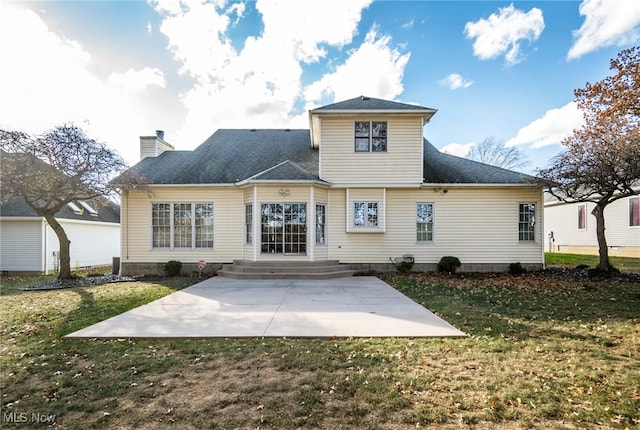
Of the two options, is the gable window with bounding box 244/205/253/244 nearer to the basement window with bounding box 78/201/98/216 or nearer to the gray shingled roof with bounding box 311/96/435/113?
the gray shingled roof with bounding box 311/96/435/113

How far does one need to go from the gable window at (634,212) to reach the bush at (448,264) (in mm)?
14492

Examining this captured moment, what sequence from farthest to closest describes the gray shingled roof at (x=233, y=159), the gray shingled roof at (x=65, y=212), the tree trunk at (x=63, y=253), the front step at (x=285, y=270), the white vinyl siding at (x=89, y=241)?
the white vinyl siding at (x=89, y=241), the gray shingled roof at (x=65, y=212), the gray shingled roof at (x=233, y=159), the tree trunk at (x=63, y=253), the front step at (x=285, y=270)

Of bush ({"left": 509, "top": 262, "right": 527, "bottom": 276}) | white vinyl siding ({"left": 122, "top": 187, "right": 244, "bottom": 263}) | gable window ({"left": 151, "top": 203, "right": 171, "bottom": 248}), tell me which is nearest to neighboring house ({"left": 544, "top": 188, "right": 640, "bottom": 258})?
bush ({"left": 509, "top": 262, "right": 527, "bottom": 276})

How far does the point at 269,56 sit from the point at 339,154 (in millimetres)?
5596

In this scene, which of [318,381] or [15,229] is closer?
[318,381]

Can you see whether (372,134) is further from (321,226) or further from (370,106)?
(321,226)

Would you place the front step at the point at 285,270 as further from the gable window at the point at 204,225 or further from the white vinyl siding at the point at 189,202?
the gable window at the point at 204,225

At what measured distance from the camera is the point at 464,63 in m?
15.0

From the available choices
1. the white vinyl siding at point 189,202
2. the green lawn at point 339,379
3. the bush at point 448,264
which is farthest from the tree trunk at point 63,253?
the bush at point 448,264

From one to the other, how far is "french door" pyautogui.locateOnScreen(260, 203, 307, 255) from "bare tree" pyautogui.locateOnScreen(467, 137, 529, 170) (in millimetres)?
35123

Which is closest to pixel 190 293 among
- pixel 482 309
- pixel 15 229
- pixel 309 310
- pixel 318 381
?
pixel 309 310

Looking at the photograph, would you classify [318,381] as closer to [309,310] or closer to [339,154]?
[309,310]

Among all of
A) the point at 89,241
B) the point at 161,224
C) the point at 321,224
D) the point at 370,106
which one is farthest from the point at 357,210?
the point at 89,241

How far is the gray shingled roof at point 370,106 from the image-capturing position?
1258 cm
